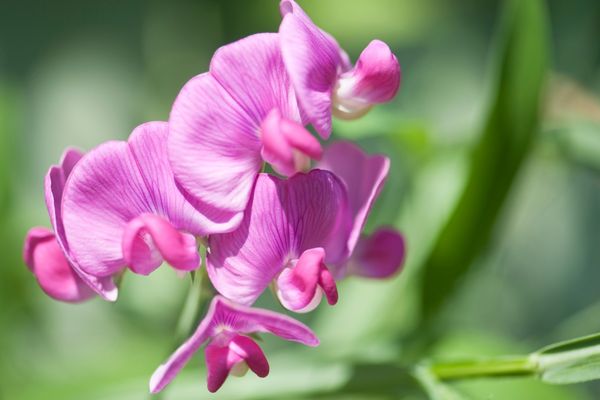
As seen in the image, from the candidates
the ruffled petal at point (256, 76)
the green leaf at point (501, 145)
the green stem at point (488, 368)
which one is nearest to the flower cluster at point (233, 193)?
the ruffled petal at point (256, 76)

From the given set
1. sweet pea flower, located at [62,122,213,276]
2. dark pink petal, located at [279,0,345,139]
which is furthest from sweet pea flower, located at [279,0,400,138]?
sweet pea flower, located at [62,122,213,276]

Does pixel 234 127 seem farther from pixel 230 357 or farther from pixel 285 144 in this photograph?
pixel 230 357

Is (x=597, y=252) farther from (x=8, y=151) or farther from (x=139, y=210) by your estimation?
(x=139, y=210)

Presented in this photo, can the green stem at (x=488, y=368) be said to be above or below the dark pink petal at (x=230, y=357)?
above

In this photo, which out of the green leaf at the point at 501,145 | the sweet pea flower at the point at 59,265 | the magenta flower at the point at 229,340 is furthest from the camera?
the green leaf at the point at 501,145

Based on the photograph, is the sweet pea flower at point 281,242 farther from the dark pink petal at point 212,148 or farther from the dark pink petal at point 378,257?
the dark pink petal at point 378,257
